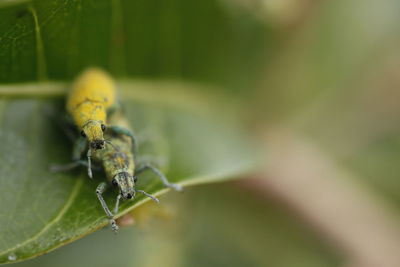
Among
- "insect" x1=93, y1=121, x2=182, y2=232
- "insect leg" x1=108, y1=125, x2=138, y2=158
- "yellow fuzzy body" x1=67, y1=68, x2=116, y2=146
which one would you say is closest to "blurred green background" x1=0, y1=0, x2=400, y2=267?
"yellow fuzzy body" x1=67, y1=68, x2=116, y2=146

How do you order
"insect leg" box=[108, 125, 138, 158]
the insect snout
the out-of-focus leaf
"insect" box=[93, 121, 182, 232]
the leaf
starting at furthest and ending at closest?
the out-of-focus leaf → "insect leg" box=[108, 125, 138, 158] → the insect snout → "insect" box=[93, 121, 182, 232] → the leaf

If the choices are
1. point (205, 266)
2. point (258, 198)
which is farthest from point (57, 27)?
point (205, 266)

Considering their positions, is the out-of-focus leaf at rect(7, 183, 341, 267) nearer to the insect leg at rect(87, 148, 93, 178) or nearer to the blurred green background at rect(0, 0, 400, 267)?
the blurred green background at rect(0, 0, 400, 267)

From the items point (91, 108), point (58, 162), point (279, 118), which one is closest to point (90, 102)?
point (91, 108)

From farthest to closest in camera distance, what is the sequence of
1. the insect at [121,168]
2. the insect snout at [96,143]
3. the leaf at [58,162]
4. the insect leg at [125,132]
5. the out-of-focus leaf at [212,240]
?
the out-of-focus leaf at [212,240], the insect leg at [125,132], the insect snout at [96,143], the insect at [121,168], the leaf at [58,162]

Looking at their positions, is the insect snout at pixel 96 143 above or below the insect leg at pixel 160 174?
→ above

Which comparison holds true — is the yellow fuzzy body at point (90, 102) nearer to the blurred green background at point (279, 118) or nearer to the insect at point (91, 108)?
the insect at point (91, 108)

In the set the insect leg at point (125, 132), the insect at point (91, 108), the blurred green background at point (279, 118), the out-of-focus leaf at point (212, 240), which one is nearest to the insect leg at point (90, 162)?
the insect at point (91, 108)
